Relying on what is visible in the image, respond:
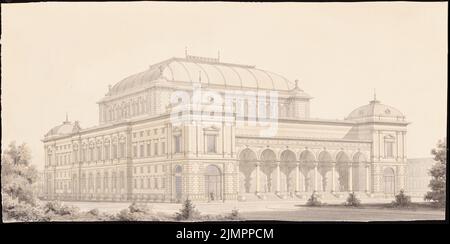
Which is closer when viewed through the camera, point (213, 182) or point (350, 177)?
point (213, 182)

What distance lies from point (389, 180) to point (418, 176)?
92cm

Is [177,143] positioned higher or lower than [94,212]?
higher

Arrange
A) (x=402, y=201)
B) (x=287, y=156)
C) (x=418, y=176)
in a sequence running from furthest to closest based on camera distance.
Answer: (x=287, y=156), (x=418, y=176), (x=402, y=201)

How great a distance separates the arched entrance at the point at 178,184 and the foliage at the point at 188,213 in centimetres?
85

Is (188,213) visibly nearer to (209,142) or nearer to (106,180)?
(209,142)

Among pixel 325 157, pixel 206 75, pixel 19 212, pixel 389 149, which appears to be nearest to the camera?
pixel 19 212

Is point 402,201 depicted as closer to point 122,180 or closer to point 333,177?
point 333,177

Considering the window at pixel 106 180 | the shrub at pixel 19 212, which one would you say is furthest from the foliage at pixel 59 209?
the window at pixel 106 180

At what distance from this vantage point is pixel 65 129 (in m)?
20.9

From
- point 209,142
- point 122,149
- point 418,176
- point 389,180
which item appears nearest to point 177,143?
point 209,142

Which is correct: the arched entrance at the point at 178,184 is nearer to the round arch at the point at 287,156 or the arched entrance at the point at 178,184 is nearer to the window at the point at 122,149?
the window at the point at 122,149

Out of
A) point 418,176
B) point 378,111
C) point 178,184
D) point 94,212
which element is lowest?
point 94,212

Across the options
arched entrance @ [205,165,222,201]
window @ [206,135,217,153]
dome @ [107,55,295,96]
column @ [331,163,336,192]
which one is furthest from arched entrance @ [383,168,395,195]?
window @ [206,135,217,153]
